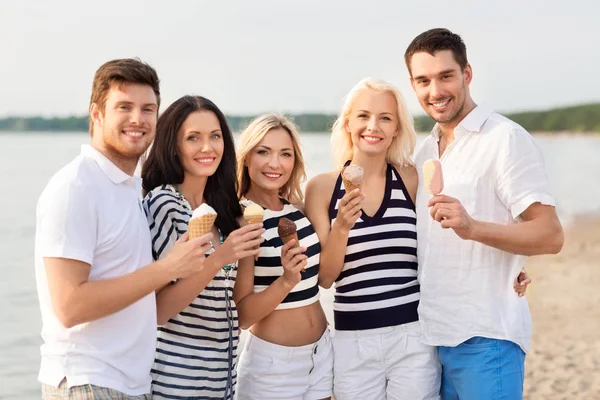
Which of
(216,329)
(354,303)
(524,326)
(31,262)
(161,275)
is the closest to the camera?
(161,275)

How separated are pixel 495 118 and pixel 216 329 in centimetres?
227

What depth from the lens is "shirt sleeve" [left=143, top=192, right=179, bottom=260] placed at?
4117 millimetres

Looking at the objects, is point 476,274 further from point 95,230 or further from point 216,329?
point 95,230

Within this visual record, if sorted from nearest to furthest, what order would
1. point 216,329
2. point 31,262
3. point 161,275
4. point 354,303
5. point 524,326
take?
1. point 161,275
2. point 216,329
3. point 524,326
4. point 354,303
5. point 31,262

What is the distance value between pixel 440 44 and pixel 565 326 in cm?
832

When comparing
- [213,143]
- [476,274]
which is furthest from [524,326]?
[213,143]

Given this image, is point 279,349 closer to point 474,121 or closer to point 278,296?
point 278,296

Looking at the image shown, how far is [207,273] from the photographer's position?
3998 millimetres

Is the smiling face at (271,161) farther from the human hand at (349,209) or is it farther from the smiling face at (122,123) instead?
the smiling face at (122,123)

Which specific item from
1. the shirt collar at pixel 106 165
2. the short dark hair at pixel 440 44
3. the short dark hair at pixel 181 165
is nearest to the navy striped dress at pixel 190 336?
the short dark hair at pixel 181 165

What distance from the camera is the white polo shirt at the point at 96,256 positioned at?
11.1 feet

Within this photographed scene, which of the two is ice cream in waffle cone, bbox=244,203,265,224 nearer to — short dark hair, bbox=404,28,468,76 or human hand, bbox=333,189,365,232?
human hand, bbox=333,189,365,232

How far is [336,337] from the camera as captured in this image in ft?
16.7

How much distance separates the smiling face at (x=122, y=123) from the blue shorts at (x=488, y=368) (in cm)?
246
